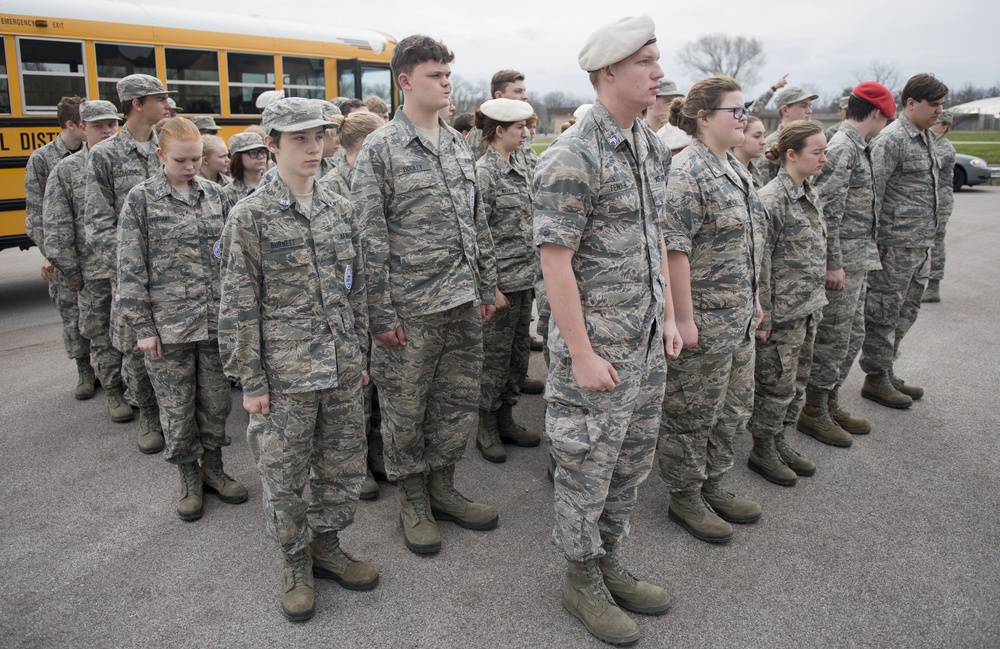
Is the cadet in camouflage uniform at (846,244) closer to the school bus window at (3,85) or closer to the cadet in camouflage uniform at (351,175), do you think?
the cadet in camouflage uniform at (351,175)

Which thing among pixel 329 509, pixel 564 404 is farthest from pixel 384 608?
pixel 564 404

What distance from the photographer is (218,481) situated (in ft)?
12.5

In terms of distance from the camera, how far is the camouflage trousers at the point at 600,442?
8.41 feet

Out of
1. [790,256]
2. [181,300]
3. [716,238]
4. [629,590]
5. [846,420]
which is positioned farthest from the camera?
[846,420]

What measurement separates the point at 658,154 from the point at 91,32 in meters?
8.36

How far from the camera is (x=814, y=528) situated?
137 inches

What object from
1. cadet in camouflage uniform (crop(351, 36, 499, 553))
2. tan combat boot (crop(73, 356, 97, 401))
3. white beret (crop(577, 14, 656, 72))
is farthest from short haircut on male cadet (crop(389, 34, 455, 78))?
tan combat boot (crop(73, 356, 97, 401))

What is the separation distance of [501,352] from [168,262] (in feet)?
6.50

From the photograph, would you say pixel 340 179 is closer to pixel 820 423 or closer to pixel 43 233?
pixel 43 233

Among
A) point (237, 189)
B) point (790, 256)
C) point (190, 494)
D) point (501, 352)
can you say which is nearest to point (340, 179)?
point (237, 189)

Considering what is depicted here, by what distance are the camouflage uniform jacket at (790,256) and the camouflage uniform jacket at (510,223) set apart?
54.9 inches

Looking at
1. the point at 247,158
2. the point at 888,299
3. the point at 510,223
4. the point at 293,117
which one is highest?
the point at 293,117

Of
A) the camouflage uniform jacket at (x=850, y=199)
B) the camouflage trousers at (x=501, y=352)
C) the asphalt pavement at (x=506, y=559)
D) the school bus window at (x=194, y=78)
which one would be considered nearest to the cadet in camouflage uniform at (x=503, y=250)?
the camouflage trousers at (x=501, y=352)

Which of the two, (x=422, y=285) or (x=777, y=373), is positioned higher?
(x=422, y=285)
